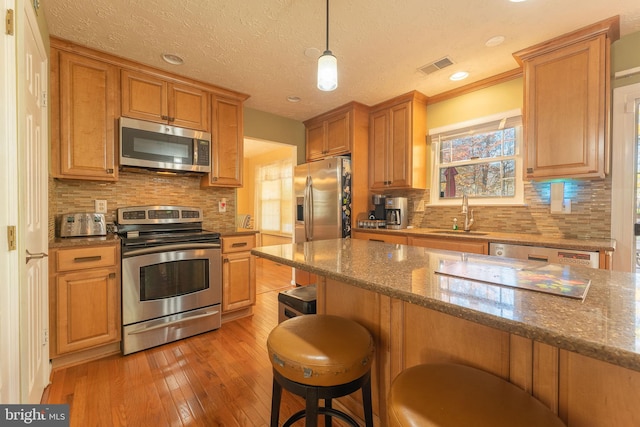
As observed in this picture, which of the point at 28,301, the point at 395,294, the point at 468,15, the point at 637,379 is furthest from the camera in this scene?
the point at 468,15

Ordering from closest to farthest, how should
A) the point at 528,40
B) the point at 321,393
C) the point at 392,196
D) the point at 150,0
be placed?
the point at 321,393
the point at 150,0
the point at 528,40
the point at 392,196

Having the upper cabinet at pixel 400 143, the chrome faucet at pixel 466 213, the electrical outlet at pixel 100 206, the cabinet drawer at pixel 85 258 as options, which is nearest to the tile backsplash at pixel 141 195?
Result: the electrical outlet at pixel 100 206

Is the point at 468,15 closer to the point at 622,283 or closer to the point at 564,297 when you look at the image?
the point at 622,283

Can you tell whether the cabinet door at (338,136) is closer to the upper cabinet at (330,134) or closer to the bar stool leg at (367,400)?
Result: the upper cabinet at (330,134)

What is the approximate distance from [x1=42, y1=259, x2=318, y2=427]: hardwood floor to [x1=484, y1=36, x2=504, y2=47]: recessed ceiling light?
9.62ft

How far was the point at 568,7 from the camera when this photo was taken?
188 centimetres

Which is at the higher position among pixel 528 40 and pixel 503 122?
pixel 528 40

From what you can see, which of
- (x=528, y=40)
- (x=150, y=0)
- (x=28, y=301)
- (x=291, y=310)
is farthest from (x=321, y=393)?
(x=528, y=40)

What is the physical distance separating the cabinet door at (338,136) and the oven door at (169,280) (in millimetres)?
1964

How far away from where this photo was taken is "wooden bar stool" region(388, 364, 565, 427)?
0.72 metres

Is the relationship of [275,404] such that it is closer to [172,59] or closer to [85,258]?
[85,258]

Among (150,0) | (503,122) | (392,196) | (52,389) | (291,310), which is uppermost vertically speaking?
(150,0)

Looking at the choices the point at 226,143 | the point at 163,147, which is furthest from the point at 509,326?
the point at 226,143

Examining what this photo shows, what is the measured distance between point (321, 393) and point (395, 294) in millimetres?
500
